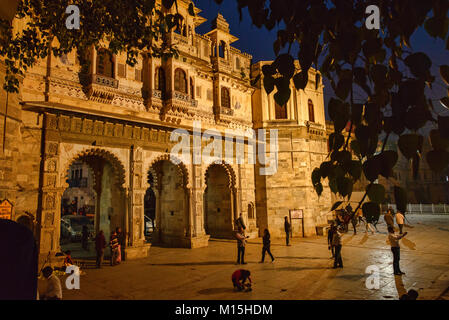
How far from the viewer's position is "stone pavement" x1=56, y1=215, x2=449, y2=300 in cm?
761

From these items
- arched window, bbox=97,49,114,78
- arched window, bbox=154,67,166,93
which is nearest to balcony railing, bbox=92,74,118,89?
arched window, bbox=97,49,114,78

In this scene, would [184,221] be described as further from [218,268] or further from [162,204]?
[218,268]

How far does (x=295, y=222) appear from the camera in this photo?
731 inches

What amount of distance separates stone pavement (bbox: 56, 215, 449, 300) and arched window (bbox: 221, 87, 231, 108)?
919cm

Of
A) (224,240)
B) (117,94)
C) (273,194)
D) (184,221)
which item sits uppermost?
(117,94)

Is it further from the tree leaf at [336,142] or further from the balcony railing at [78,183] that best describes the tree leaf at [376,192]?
the balcony railing at [78,183]

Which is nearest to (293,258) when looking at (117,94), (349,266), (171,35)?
(349,266)

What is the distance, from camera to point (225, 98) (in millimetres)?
18344

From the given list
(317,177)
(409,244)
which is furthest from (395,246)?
(317,177)

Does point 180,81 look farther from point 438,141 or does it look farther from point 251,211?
point 438,141

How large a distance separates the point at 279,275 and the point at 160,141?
354 inches

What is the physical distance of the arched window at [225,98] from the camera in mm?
18125

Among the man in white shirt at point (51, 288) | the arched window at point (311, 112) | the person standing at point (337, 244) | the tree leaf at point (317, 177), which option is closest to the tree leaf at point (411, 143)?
the tree leaf at point (317, 177)

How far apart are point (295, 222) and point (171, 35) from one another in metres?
14.0
